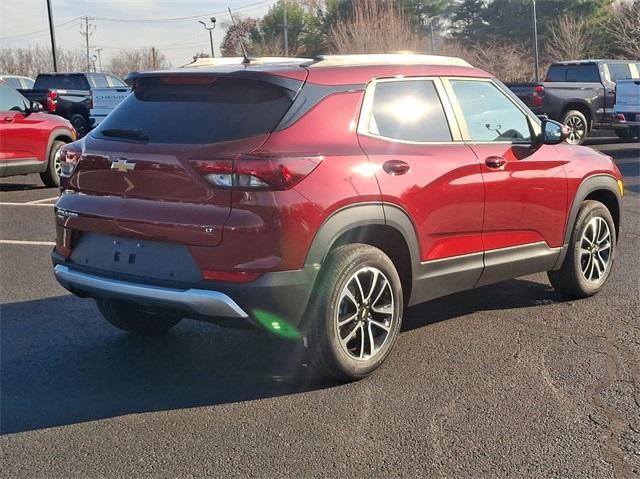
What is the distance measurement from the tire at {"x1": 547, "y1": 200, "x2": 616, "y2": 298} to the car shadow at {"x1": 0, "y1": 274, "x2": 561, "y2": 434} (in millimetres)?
342

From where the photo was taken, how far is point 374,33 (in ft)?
112

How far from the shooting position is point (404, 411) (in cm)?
393

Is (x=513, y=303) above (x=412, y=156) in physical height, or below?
below

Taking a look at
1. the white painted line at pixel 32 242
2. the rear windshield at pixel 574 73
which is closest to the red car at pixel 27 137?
the white painted line at pixel 32 242

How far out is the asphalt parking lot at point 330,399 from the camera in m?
3.43

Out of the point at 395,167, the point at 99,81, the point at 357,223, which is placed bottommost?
the point at 357,223

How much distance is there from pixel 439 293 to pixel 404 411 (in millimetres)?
1072

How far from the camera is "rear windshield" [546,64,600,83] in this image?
1820cm

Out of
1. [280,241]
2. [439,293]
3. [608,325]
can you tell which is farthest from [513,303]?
[280,241]

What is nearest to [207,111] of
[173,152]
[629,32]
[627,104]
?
[173,152]

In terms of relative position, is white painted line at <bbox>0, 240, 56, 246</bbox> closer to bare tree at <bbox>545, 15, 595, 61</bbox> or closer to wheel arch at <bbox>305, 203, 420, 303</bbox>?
→ wheel arch at <bbox>305, 203, 420, 303</bbox>

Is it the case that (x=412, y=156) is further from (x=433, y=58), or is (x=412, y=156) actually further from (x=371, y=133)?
(x=433, y=58)

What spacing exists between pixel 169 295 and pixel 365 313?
3.66ft

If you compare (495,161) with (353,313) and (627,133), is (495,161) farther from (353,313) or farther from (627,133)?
(627,133)
